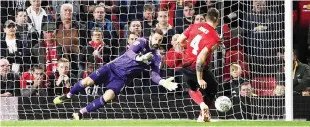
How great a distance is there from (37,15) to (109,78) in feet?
7.11

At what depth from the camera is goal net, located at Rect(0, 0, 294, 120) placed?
54.9 ft

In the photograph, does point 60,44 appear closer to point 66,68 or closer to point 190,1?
point 66,68

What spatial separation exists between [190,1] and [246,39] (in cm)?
130

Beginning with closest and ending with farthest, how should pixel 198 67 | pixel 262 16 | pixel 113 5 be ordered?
1. pixel 198 67
2. pixel 262 16
3. pixel 113 5

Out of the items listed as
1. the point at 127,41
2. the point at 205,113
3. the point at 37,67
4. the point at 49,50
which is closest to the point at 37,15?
the point at 49,50

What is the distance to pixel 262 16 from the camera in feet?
55.6

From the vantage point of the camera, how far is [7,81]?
17.7 meters

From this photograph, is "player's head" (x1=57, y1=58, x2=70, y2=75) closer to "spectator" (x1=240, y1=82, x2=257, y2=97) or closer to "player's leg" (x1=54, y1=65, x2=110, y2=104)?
"player's leg" (x1=54, y1=65, x2=110, y2=104)

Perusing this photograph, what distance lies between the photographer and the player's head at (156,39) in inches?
633

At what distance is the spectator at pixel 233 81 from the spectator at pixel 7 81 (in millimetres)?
3422

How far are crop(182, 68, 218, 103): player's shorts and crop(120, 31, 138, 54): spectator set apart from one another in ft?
5.82

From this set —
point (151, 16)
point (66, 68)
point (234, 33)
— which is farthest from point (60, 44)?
point (234, 33)

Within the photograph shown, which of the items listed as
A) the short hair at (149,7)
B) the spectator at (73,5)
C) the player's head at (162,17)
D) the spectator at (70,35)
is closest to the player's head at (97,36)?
the spectator at (70,35)

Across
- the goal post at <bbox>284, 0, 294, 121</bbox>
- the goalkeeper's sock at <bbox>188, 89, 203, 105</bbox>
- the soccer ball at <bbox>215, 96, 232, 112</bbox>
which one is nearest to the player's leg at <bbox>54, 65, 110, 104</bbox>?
the goalkeeper's sock at <bbox>188, 89, 203, 105</bbox>
